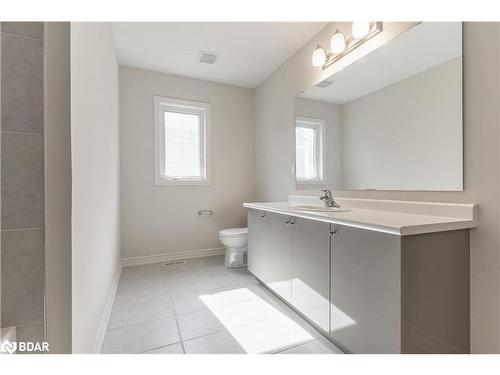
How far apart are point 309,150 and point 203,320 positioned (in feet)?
5.62

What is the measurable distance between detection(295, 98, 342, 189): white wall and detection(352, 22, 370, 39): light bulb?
20.2 inches

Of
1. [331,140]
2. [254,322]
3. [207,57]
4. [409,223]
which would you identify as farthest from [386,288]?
[207,57]

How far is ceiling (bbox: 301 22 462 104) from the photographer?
125cm

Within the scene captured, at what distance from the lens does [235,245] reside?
2.63 metres

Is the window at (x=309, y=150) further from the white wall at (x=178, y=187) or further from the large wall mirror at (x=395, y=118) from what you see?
the white wall at (x=178, y=187)

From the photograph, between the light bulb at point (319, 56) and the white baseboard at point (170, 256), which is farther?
the white baseboard at point (170, 256)

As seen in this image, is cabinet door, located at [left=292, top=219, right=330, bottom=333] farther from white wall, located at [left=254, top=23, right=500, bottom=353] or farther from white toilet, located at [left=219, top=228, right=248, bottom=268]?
white toilet, located at [left=219, top=228, right=248, bottom=268]

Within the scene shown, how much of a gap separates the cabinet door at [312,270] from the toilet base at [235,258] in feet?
3.80

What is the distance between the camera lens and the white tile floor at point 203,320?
134 cm

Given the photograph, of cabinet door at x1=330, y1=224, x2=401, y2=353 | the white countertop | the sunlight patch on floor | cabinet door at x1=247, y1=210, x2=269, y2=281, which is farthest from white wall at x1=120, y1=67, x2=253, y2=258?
cabinet door at x1=330, y1=224, x2=401, y2=353

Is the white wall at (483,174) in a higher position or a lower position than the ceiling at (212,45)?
lower

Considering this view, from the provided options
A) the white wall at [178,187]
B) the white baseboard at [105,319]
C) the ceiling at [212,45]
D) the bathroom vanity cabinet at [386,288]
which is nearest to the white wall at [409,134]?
the bathroom vanity cabinet at [386,288]
